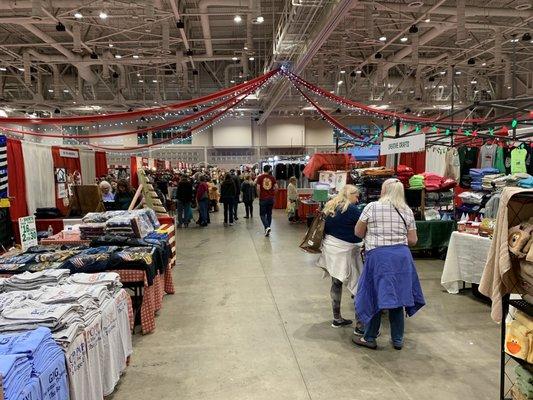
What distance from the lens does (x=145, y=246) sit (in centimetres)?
407

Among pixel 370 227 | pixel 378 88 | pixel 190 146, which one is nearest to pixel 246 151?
pixel 190 146

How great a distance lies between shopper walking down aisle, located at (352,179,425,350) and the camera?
11.0ft

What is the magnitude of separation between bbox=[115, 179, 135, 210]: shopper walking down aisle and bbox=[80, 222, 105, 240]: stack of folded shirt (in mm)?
2038

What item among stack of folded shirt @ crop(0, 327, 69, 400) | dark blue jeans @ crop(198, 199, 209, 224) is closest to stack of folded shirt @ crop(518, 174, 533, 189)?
stack of folded shirt @ crop(0, 327, 69, 400)

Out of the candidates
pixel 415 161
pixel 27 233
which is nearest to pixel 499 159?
pixel 415 161

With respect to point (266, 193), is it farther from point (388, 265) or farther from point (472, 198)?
point (388, 265)

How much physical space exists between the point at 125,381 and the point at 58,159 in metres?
4.88

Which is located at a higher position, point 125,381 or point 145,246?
point 145,246

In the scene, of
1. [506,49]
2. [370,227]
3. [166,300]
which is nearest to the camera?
[370,227]

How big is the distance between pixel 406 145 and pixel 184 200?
22.7 feet

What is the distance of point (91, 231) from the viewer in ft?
15.5

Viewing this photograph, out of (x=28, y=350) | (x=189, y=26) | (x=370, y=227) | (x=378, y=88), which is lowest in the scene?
(x=28, y=350)

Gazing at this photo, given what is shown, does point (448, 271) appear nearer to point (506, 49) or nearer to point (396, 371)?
point (396, 371)

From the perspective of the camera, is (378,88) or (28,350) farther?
(378,88)
